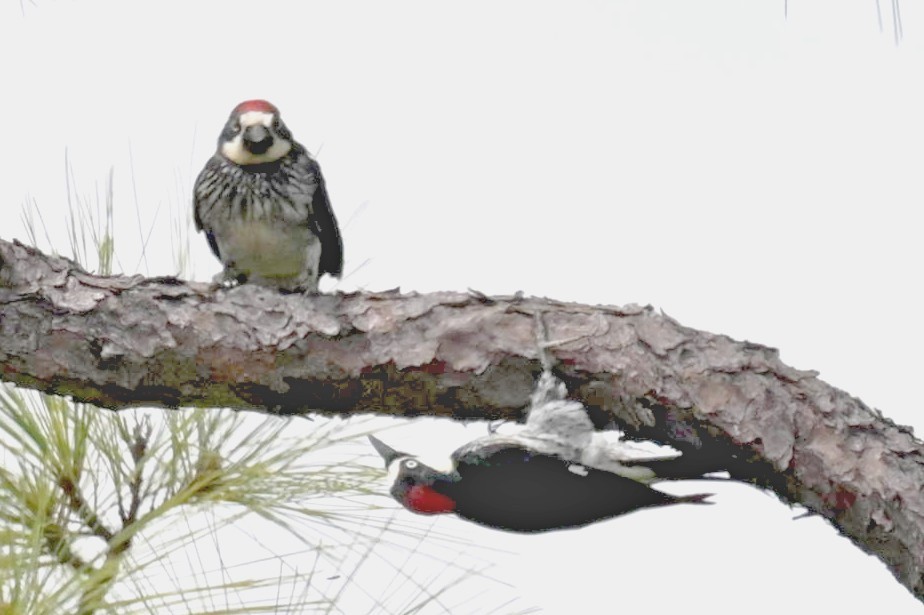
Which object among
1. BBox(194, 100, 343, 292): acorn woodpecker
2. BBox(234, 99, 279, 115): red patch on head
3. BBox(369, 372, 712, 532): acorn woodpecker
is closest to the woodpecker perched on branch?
BBox(369, 372, 712, 532): acorn woodpecker

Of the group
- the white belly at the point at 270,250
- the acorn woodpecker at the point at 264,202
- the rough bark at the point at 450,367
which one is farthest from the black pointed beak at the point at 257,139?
the rough bark at the point at 450,367

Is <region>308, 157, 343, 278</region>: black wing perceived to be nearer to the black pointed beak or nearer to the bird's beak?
the black pointed beak

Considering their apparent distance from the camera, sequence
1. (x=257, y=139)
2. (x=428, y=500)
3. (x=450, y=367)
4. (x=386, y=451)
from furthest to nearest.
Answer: (x=257, y=139)
(x=386, y=451)
(x=428, y=500)
(x=450, y=367)

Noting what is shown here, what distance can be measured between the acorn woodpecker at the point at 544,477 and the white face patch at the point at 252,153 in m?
0.72

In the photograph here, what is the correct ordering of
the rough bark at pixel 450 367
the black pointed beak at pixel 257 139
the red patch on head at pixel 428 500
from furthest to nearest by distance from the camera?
the black pointed beak at pixel 257 139 → the red patch on head at pixel 428 500 → the rough bark at pixel 450 367

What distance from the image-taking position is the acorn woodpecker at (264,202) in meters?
2.21

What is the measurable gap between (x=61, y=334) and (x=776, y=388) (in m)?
0.79

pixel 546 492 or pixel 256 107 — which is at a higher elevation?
pixel 256 107

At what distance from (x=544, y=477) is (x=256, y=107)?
2.91 feet

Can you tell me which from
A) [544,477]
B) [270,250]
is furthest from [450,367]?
[270,250]

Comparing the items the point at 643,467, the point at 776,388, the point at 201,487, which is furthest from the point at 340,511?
the point at 776,388

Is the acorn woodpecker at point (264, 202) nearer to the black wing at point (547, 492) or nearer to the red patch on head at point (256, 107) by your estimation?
the red patch on head at point (256, 107)

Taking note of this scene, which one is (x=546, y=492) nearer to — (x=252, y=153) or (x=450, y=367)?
(x=450, y=367)

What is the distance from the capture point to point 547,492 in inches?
63.7
